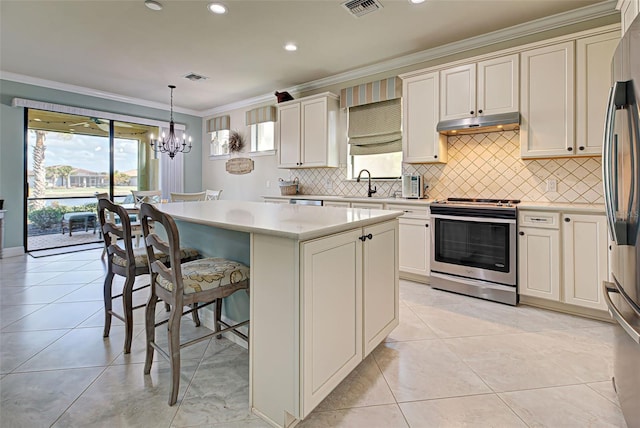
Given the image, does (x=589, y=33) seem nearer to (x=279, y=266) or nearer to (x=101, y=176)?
(x=279, y=266)

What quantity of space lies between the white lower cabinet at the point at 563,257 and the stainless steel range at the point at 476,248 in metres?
0.11

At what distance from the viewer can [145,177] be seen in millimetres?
6559

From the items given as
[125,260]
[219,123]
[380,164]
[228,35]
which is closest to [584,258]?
[380,164]

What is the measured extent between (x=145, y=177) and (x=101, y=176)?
2.56ft

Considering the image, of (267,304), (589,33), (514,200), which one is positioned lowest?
(267,304)

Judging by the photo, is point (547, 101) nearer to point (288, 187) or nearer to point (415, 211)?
point (415, 211)

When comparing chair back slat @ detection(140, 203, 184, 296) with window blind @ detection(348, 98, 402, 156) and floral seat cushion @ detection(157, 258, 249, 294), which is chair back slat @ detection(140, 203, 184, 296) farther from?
window blind @ detection(348, 98, 402, 156)

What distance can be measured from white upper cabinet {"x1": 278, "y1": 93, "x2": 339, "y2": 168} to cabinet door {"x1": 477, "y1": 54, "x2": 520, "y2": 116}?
199 cm

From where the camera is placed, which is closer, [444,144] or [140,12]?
[140,12]

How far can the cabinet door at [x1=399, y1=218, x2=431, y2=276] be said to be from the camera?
3.48 m

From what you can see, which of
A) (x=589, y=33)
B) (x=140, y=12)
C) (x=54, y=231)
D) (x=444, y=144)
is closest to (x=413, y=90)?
(x=444, y=144)

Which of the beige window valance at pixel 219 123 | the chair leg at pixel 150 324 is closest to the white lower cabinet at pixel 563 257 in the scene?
the chair leg at pixel 150 324

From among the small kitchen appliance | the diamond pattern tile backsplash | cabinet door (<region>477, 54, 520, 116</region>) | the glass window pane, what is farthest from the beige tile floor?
the glass window pane

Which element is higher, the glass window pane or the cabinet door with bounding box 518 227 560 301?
the glass window pane
